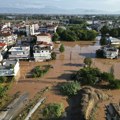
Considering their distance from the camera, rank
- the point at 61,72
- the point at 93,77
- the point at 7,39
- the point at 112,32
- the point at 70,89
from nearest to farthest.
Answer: the point at 70,89 → the point at 93,77 → the point at 61,72 → the point at 7,39 → the point at 112,32

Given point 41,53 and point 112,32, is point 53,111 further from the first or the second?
point 112,32

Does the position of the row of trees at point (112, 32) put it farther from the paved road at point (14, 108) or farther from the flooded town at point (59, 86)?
the paved road at point (14, 108)

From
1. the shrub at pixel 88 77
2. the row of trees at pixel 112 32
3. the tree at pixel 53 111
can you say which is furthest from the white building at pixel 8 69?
the row of trees at pixel 112 32

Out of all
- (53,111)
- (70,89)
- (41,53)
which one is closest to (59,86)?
(70,89)

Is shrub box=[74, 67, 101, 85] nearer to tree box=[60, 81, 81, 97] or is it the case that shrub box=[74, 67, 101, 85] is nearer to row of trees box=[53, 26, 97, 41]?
tree box=[60, 81, 81, 97]

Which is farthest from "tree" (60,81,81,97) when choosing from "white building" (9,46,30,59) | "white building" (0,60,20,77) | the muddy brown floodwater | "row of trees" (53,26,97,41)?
"row of trees" (53,26,97,41)
